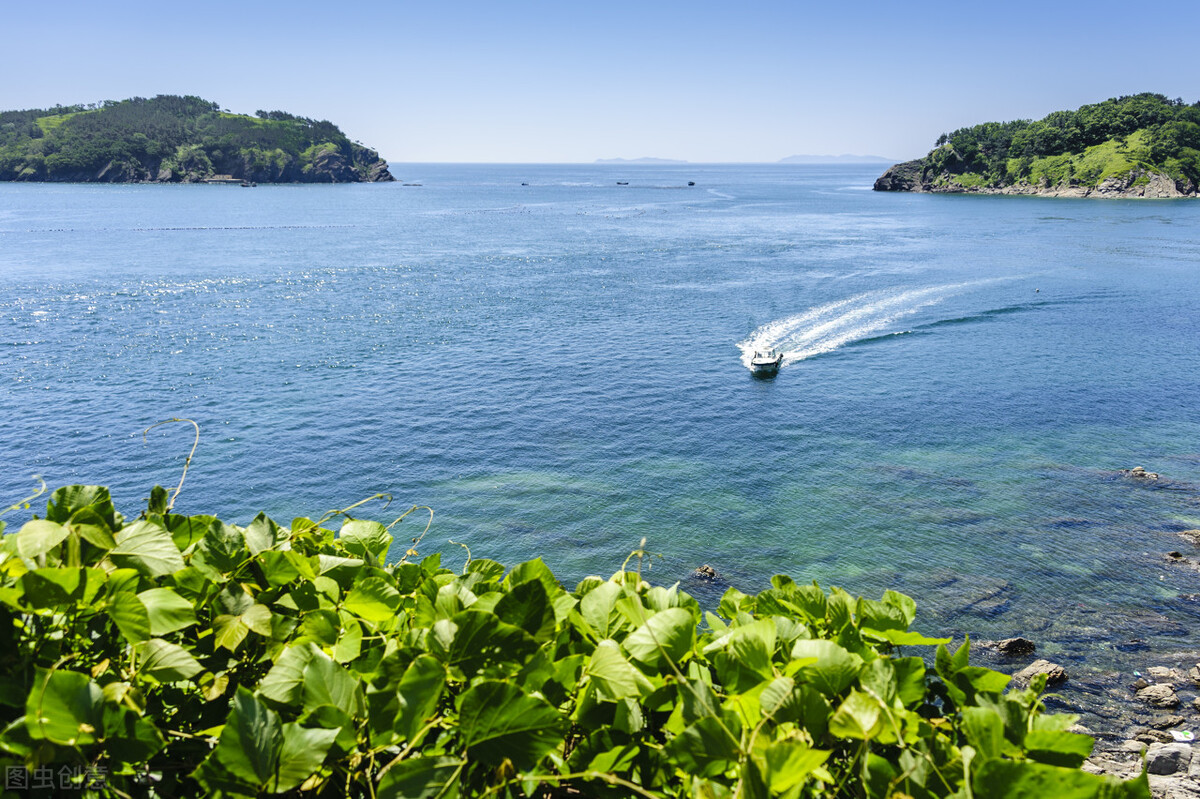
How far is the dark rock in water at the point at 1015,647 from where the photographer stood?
19.1 meters

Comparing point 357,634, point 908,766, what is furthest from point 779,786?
point 357,634

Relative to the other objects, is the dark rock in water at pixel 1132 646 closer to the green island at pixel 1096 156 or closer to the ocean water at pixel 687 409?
the ocean water at pixel 687 409

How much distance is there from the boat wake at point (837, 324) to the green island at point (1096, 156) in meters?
135

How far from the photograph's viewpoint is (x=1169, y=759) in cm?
1379

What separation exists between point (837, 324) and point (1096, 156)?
165m

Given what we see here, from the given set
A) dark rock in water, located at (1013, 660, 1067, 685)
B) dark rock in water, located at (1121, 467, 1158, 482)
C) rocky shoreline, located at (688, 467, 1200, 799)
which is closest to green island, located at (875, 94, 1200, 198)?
dark rock in water, located at (1121, 467, 1158, 482)

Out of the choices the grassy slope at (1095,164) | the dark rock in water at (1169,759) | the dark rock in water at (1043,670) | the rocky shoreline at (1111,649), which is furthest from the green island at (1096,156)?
the dark rock in water at (1169,759)

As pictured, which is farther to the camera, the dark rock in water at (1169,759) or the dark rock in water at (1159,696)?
the dark rock in water at (1159,696)

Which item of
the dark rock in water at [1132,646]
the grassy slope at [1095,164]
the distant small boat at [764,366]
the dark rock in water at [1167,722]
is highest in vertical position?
the grassy slope at [1095,164]

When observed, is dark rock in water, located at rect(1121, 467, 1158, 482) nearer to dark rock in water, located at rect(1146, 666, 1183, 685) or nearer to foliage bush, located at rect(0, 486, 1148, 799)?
dark rock in water, located at rect(1146, 666, 1183, 685)

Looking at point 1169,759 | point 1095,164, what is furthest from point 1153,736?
point 1095,164

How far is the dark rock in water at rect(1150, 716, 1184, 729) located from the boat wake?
29799mm

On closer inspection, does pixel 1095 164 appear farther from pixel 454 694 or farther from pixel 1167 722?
pixel 454 694

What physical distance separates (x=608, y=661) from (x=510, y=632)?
14.5 inches
